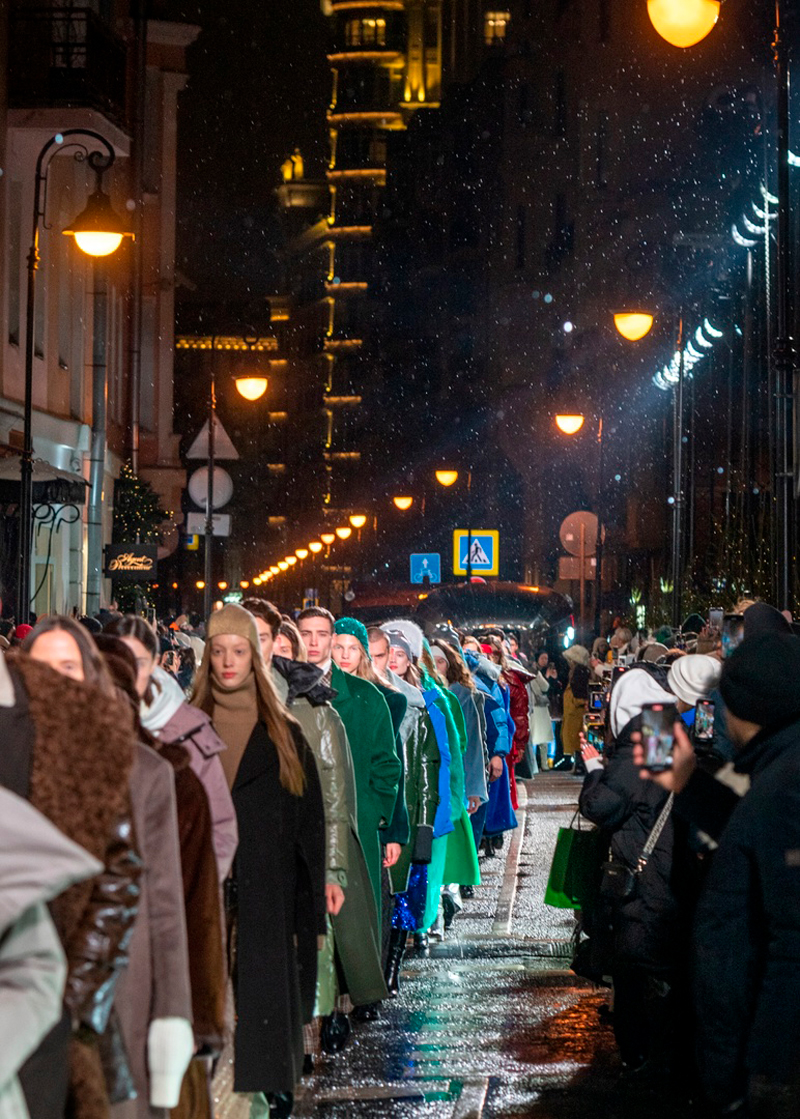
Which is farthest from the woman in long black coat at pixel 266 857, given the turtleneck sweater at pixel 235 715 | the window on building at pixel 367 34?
the window on building at pixel 367 34

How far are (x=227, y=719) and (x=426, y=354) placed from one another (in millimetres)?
107152

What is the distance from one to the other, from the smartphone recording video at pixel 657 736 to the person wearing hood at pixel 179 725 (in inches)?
70.2

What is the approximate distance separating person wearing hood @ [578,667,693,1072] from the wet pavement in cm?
30

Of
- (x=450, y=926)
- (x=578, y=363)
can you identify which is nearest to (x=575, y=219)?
(x=578, y=363)

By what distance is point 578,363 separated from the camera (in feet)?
246

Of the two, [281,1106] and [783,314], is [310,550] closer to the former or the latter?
[783,314]

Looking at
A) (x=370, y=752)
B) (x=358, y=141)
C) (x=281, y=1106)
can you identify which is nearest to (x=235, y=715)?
(x=281, y=1106)

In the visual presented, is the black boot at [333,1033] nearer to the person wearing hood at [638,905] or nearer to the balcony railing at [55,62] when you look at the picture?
the person wearing hood at [638,905]

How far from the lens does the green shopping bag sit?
9.92 meters

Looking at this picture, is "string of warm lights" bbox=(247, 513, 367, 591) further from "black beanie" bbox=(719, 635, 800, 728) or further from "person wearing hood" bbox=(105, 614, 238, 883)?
"black beanie" bbox=(719, 635, 800, 728)

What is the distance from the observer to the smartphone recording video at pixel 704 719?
781 centimetres

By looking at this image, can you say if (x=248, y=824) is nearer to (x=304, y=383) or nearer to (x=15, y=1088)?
(x=15, y=1088)

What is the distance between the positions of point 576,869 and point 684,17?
6.71m

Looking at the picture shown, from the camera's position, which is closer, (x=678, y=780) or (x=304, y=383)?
(x=678, y=780)
